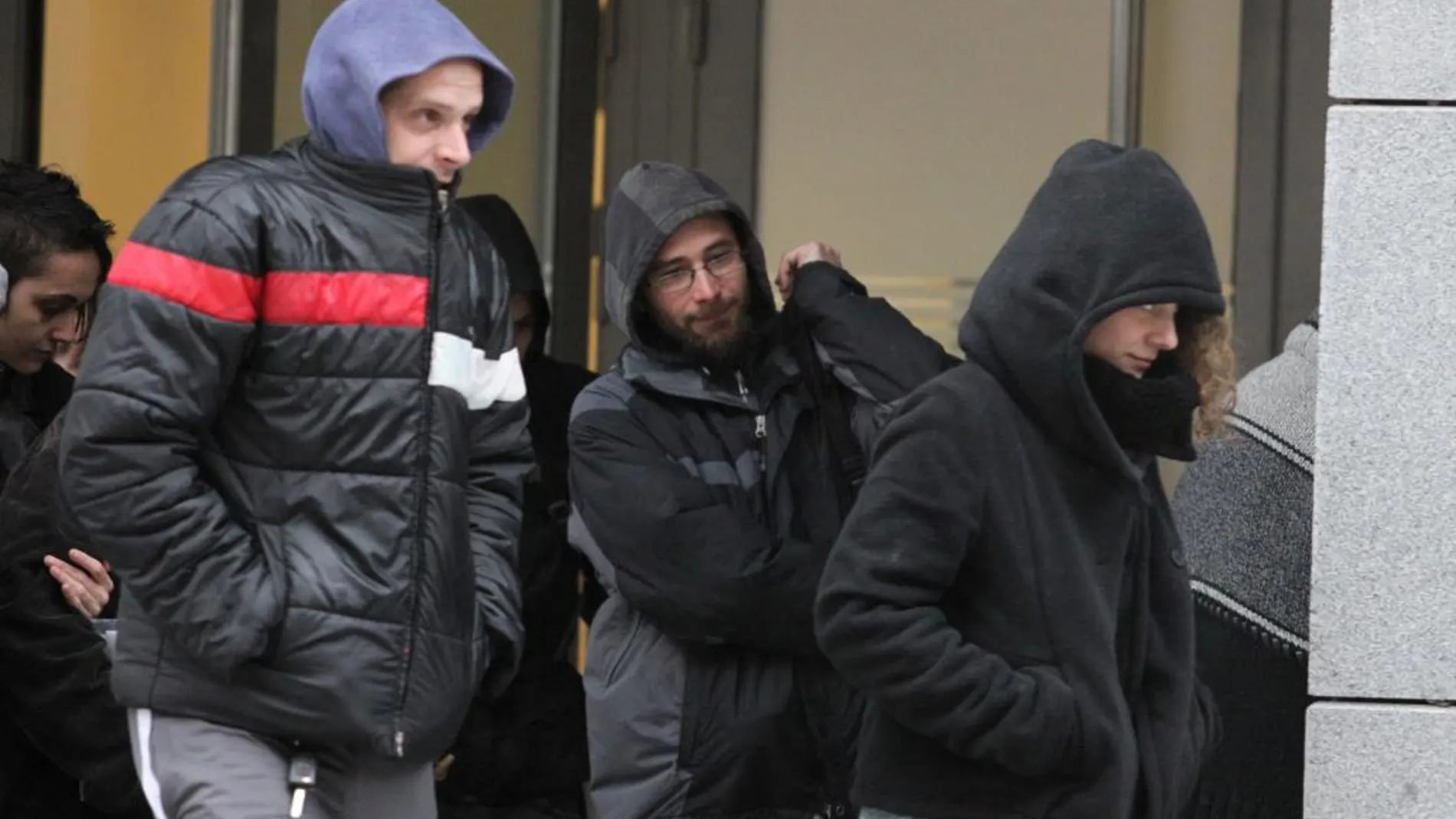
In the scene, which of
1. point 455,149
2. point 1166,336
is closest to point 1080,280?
point 1166,336

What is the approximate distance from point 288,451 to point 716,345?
1324mm

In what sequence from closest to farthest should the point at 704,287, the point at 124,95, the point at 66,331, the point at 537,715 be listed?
the point at 704,287 → the point at 66,331 → the point at 537,715 → the point at 124,95

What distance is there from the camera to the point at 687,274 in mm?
5715

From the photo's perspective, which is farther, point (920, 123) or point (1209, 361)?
point (920, 123)

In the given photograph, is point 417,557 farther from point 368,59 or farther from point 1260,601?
point 1260,601

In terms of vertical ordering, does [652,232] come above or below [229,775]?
above

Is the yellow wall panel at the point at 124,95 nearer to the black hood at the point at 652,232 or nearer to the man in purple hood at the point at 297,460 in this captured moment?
the black hood at the point at 652,232

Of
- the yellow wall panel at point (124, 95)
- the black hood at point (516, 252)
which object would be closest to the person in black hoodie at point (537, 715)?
the black hood at point (516, 252)

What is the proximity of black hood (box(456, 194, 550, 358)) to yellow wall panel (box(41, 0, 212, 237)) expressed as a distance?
1.52 m

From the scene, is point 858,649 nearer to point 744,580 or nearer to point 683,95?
point 744,580

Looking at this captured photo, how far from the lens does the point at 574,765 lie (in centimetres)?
697

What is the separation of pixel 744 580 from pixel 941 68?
301cm

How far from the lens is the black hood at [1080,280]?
437 cm

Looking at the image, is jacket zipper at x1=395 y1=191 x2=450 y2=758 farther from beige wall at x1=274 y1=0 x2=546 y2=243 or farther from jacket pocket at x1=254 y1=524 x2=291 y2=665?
beige wall at x1=274 y1=0 x2=546 y2=243
